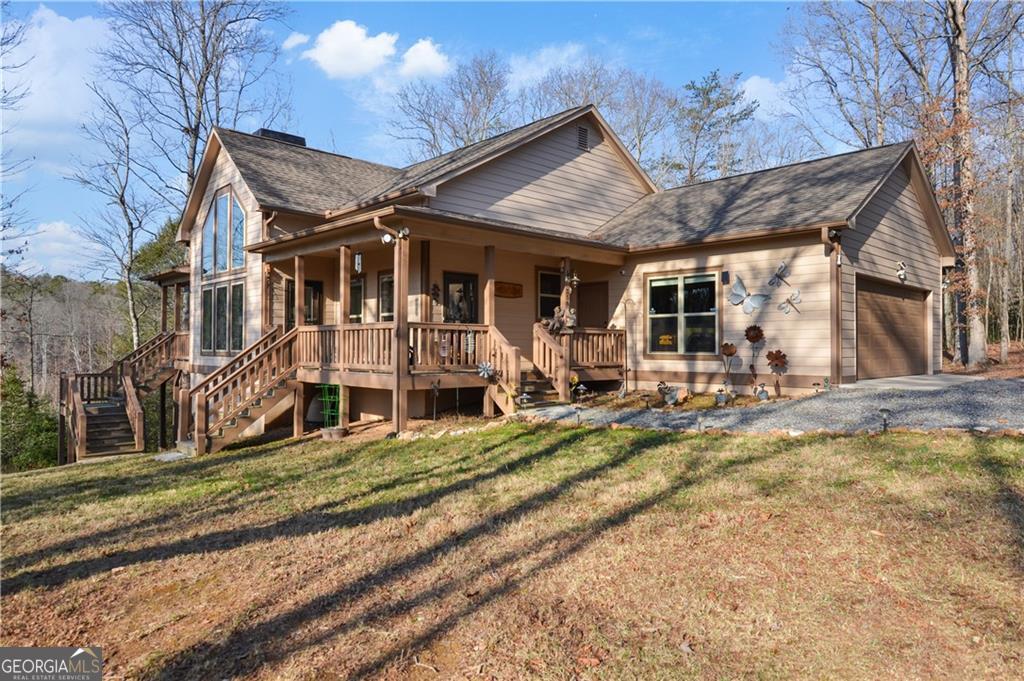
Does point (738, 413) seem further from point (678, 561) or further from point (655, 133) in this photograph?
point (655, 133)

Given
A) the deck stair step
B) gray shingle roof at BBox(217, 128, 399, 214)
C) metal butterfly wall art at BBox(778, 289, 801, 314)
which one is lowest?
the deck stair step

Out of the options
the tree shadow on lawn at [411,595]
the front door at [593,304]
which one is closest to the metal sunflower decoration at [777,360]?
the front door at [593,304]

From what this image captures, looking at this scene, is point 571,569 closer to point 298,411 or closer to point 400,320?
point 400,320

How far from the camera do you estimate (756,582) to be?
154 inches

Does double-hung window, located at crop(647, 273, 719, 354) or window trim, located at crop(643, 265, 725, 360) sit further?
double-hung window, located at crop(647, 273, 719, 354)

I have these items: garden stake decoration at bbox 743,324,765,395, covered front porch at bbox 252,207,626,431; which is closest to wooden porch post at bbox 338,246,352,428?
covered front porch at bbox 252,207,626,431

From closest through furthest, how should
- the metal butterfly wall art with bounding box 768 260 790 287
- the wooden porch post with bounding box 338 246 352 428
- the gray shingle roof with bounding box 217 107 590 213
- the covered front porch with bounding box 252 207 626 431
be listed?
the covered front porch with bounding box 252 207 626 431 < the wooden porch post with bounding box 338 246 352 428 < the metal butterfly wall art with bounding box 768 260 790 287 < the gray shingle roof with bounding box 217 107 590 213

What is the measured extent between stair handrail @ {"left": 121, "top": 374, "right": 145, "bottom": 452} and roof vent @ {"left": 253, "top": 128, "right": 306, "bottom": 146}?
767cm

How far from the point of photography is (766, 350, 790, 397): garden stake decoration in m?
11.2

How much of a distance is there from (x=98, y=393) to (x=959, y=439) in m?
21.4

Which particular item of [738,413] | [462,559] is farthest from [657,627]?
[738,413]

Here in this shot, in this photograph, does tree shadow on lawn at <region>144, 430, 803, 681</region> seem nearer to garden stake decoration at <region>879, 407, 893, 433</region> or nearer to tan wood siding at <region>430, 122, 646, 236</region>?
garden stake decoration at <region>879, 407, 893, 433</region>

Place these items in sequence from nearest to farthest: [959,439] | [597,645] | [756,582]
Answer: [597,645], [756,582], [959,439]

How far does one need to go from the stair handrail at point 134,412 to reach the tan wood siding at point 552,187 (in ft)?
31.8
